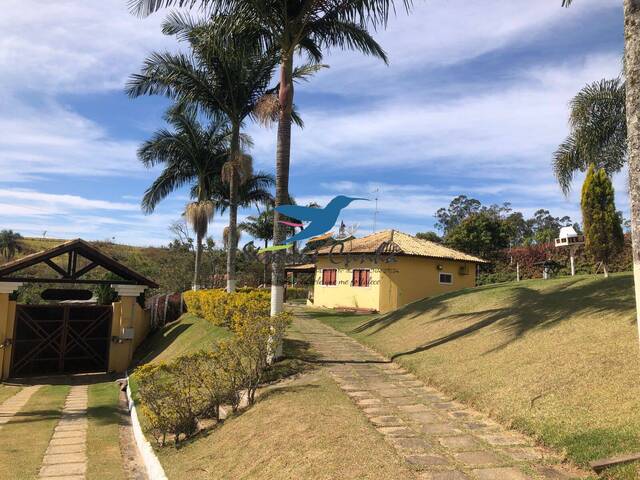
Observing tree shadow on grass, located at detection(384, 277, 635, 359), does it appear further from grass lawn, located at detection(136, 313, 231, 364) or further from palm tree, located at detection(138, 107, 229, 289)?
palm tree, located at detection(138, 107, 229, 289)

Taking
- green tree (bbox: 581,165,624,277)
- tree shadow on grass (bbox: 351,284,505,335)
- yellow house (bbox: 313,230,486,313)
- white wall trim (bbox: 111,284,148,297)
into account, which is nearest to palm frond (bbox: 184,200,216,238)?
white wall trim (bbox: 111,284,148,297)

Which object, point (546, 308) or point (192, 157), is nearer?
point (546, 308)

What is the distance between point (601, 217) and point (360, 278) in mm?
12451

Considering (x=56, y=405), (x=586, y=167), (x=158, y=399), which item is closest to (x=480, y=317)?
(x=586, y=167)

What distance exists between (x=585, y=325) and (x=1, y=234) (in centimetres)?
5549

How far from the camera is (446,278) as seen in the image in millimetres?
26125

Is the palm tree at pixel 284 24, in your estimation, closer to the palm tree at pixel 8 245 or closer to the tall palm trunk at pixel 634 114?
the tall palm trunk at pixel 634 114

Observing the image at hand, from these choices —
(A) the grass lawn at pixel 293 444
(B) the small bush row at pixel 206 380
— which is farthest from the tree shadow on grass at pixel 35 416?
(A) the grass lawn at pixel 293 444

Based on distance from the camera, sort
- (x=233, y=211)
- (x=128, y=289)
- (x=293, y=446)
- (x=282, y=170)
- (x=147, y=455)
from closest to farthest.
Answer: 1. (x=293, y=446)
2. (x=147, y=455)
3. (x=282, y=170)
4. (x=128, y=289)
5. (x=233, y=211)

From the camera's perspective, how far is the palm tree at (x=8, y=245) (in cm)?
4947

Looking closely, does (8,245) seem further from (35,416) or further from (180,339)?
(35,416)

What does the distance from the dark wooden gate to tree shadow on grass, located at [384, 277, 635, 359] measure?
1218cm

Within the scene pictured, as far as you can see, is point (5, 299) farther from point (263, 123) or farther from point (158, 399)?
point (158, 399)

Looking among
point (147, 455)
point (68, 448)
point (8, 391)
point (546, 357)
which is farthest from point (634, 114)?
point (8, 391)
